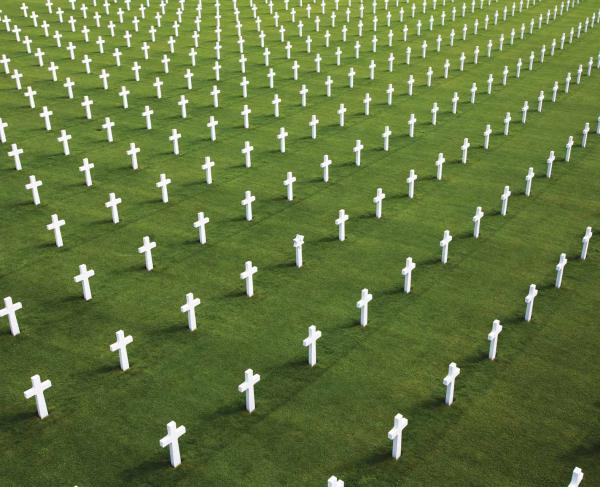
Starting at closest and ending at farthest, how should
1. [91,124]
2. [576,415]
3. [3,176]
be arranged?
1. [576,415]
2. [3,176]
3. [91,124]

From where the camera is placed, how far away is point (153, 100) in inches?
893

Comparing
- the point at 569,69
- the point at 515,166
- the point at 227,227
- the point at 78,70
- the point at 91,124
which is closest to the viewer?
the point at 227,227

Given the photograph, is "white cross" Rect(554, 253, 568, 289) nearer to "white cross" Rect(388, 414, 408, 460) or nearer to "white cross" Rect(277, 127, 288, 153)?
"white cross" Rect(388, 414, 408, 460)

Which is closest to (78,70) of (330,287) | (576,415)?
(330,287)

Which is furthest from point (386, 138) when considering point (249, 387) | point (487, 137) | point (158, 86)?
point (249, 387)

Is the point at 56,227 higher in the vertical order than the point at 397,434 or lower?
higher

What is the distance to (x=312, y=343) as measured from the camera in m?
10.2

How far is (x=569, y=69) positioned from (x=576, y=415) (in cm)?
2089

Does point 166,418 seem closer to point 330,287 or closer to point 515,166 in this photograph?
point 330,287

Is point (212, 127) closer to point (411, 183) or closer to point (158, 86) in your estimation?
point (158, 86)

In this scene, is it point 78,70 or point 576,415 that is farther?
point 78,70

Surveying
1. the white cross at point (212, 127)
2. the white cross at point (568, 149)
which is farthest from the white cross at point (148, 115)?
the white cross at point (568, 149)

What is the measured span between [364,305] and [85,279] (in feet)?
14.4

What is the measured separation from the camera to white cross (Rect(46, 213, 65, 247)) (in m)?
13.4
